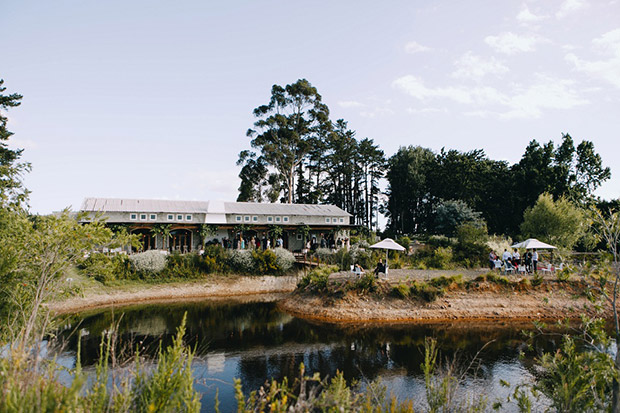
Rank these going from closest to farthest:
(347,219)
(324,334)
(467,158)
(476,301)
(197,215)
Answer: (324,334), (476,301), (197,215), (347,219), (467,158)

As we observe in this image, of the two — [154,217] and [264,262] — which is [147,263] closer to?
[154,217]

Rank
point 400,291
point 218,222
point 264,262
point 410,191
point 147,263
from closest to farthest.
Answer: point 400,291, point 147,263, point 264,262, point 218,222, point 410,191

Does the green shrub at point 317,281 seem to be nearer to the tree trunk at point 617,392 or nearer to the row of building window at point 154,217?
the row of building window at point 154,217

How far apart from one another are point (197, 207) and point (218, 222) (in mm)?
2963

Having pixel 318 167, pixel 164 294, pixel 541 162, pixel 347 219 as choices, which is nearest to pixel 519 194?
pixel 541 162

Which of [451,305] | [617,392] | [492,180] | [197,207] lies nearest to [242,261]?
[197,207]

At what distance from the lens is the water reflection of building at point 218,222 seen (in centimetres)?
3259

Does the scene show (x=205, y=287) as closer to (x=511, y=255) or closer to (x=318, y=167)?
(x=511, y=255)

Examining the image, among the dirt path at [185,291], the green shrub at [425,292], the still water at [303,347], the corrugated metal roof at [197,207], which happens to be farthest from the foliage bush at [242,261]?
the green shrub at [425,292]

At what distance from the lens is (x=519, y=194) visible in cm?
4503

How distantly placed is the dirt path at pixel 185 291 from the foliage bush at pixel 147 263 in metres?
1.20

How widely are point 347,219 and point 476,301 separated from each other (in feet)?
66.1

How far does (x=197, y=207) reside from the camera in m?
35.9

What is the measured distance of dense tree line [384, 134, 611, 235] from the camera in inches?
1724
